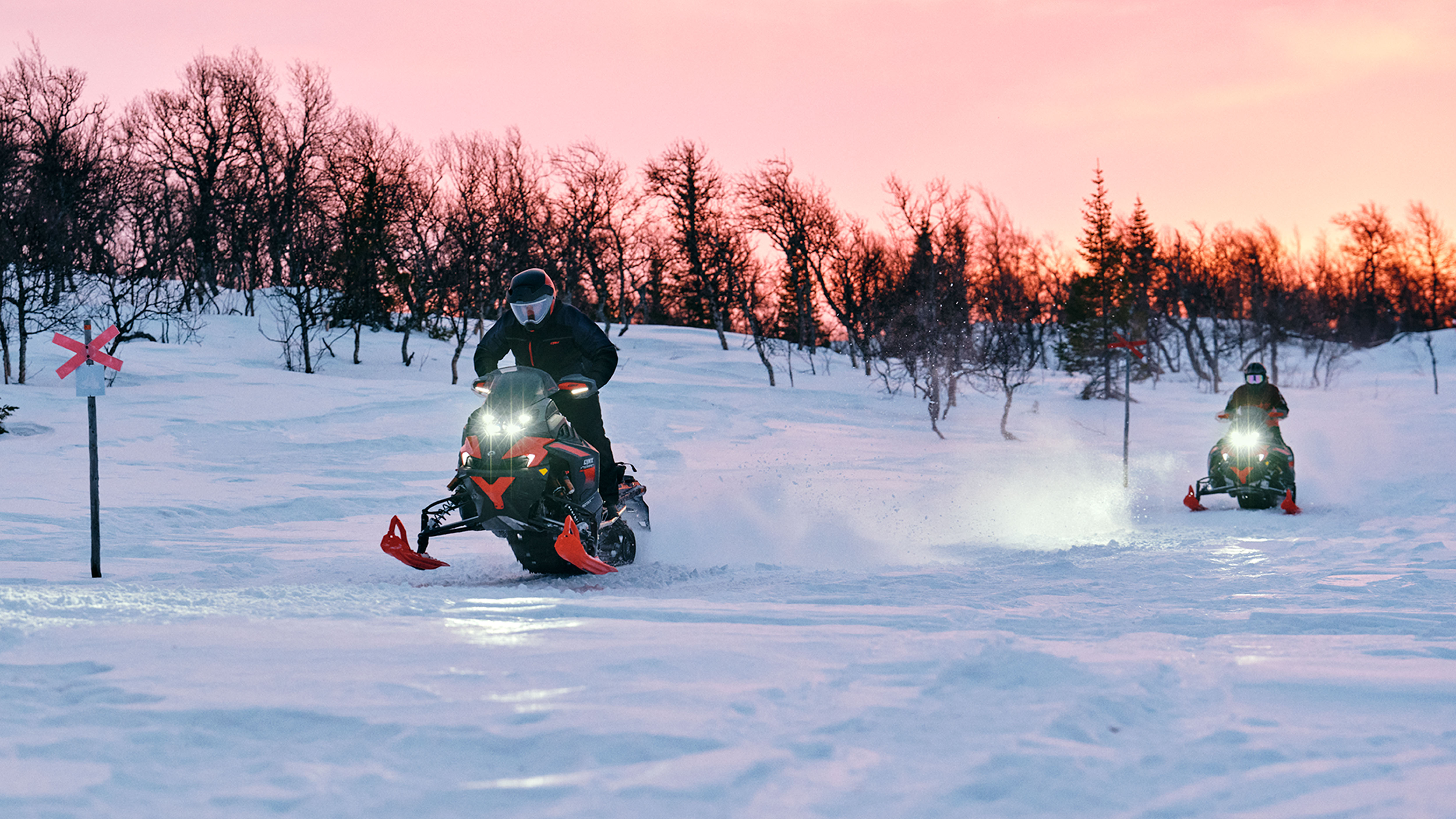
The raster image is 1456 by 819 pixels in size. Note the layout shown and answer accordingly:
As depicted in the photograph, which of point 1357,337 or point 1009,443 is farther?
point 1357,337

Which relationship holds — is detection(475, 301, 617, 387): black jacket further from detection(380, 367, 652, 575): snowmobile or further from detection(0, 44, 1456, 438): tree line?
detection(0, 44, 1456, 438): tree line

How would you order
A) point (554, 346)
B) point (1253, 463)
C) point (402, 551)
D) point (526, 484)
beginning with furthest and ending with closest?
point (1253, 463) < point (554, 346) < point (402, 551) < point (526, 484)

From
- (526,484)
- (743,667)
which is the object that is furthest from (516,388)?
(743,667)

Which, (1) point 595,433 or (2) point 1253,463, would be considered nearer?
(1) point 595,433

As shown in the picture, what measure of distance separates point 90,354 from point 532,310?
11.5ft

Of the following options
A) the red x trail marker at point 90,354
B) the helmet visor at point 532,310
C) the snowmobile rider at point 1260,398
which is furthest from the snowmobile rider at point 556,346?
the snowmobile rider at point 1260,398

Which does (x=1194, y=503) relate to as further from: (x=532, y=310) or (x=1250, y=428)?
(x=532, y=310)

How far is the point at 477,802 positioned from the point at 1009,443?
25.4 metres

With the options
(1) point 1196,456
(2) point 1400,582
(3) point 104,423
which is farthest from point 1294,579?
(3) point 104,423

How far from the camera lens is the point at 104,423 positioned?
704 inches

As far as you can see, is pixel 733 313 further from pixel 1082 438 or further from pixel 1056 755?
pixel 1056 755

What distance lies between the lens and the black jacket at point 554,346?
22.8 ft

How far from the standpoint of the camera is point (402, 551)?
20.7 feet

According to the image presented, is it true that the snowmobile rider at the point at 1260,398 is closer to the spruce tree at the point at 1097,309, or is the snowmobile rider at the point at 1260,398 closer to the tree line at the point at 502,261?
the tree line at the point at 502,261
